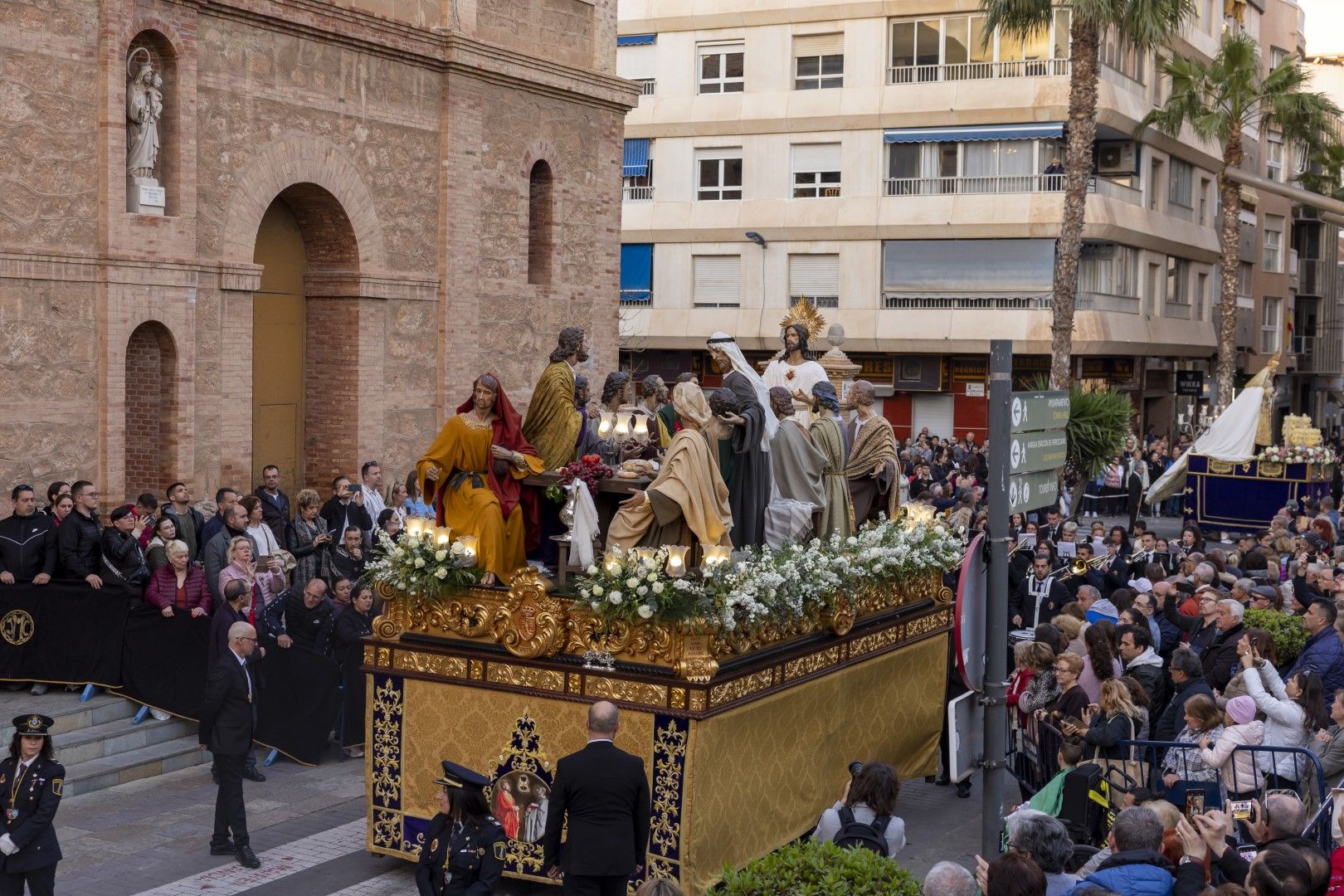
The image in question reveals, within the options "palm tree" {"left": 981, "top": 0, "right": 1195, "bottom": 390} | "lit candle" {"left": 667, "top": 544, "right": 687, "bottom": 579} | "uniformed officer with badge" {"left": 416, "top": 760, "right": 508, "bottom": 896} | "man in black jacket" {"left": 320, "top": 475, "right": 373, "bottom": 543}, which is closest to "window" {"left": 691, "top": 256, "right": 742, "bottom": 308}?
"palm tree" {"left": 981, "top": 0, "right": 1195, "bottom": 390}

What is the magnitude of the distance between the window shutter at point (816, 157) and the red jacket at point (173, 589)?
95.1ft

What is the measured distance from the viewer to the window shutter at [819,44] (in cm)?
4131

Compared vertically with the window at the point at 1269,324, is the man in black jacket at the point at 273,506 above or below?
below

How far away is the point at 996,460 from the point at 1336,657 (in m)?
5.75

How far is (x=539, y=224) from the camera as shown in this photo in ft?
83.4

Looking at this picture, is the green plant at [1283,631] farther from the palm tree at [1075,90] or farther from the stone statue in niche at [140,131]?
the palm tree at [1075,90]

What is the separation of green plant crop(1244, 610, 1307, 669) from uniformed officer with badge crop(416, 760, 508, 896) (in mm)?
7162

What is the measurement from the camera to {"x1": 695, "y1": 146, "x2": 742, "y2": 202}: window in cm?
4197

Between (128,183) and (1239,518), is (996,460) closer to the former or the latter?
(128,183)

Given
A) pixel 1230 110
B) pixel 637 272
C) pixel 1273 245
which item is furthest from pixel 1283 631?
pixel 1273 245

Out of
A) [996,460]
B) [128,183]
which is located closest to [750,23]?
[128,183]

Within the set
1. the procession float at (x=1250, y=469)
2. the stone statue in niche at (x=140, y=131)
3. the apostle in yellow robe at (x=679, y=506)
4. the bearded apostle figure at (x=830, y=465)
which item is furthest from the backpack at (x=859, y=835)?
the procession float at (x=1250, y=469)

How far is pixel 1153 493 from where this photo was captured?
33.1m

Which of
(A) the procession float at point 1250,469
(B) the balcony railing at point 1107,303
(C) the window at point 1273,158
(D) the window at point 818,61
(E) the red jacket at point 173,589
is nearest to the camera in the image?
(E) the red jacket at point 173,589
